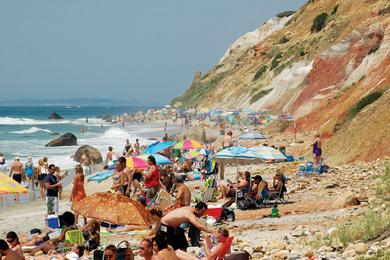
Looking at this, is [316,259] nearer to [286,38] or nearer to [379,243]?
[379,243]

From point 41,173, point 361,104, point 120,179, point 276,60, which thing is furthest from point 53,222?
point 276,60

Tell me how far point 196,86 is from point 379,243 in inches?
4610

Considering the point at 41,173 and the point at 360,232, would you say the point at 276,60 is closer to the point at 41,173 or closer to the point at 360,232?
the point at 41,173

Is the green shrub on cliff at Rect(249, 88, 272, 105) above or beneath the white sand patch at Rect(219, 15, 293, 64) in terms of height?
beneath

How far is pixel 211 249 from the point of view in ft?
33.4

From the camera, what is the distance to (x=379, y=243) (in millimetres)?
10203

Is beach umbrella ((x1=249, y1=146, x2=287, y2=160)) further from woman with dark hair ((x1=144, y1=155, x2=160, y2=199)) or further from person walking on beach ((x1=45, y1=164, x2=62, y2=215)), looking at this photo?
person walking on beach ((x1=45, y1=164, x2=62, y2=215))

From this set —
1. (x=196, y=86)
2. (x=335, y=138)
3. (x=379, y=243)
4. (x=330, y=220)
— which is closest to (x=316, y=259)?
(x=379, y=243)

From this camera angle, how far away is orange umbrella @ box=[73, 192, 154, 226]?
1261 centimetres

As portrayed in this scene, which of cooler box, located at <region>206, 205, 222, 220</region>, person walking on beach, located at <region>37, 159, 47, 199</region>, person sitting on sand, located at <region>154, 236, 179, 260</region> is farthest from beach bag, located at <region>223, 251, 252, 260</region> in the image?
person walking on beach, located at <region>37, 159, 47, 199</region>

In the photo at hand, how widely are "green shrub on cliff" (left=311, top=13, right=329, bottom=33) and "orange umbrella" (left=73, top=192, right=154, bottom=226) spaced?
56326 millimetres

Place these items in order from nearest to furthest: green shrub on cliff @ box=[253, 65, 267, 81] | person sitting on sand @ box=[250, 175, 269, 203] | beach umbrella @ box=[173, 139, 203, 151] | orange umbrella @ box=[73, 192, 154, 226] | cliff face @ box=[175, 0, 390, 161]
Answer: orange umbrella @ box=[73, 192, 154, 226], person sitting on sand @ box=[250, 175, 269, 203], beach umbrella @ box=[173, 139, 203, 151], cliff face @ box=[175, 0, 390, 161], green shrub on cliff @ box=[253, 65, 267, 81]

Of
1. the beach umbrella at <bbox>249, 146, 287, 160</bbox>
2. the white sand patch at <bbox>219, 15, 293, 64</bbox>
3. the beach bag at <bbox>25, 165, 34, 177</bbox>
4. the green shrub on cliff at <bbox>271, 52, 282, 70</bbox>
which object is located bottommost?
the beach bag at <bbox>25, 165, 34, 177</bbox>

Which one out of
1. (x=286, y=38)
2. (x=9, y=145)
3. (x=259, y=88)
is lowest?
(x=9, y=145)
